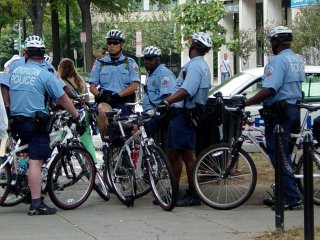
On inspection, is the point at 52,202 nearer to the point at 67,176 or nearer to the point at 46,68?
the point at 67,176

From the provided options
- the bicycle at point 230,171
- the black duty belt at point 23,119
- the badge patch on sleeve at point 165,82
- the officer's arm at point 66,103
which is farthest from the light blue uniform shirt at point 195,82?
the black duty belt at point 23,119

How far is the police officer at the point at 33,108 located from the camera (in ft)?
26.7

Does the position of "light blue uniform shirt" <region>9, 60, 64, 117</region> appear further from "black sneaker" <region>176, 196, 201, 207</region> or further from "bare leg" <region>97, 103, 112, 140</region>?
"black sneaker" <region>176, 196, 201, 207</region>

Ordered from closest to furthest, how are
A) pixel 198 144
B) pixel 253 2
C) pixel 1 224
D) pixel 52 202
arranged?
1. pixel 1 224
2. pixel 52 202
3. pixel 198 144
4. pixel 253 2

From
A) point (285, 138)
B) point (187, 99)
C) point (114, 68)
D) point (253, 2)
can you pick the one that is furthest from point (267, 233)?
point (253, 2)

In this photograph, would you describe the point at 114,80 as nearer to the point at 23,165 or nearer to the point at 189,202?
the point at 23,165

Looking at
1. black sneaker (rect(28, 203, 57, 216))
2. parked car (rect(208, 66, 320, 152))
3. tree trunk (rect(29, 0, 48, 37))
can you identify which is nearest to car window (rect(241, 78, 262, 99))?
parked car (rect(208, 66, 320, 152))

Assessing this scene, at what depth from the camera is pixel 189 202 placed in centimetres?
869

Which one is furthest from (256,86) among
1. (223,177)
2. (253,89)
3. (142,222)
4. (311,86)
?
(142,222)

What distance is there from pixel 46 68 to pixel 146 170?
1.54m

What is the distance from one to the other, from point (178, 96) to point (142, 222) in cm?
145

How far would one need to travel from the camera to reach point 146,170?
8.53 m

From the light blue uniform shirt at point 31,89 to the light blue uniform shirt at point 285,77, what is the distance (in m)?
2.20

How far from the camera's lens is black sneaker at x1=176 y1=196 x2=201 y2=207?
866 cm
